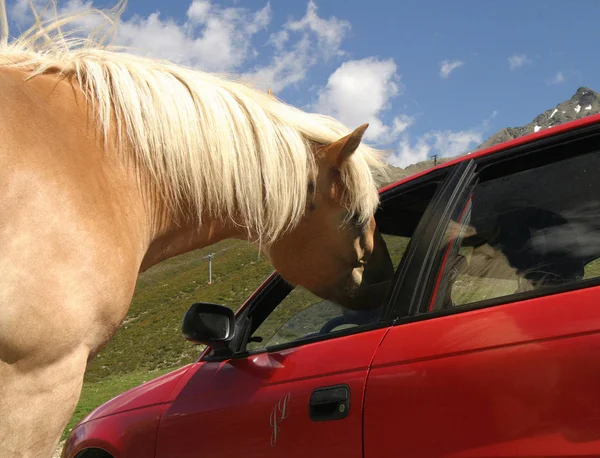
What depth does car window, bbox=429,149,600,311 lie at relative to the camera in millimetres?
1797

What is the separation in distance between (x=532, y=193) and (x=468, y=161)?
29cm

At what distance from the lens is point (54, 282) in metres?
1.70

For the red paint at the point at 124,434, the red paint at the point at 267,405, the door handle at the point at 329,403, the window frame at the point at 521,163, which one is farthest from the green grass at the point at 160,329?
the window frame at the point at 521,163

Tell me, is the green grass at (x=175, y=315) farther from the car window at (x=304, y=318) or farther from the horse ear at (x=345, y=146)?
the horse ear at (x=345, y=146)

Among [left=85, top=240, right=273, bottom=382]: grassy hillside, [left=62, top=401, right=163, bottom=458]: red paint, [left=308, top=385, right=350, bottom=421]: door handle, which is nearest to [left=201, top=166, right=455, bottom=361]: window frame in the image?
[left=308, top=385, right=350, bottom=421]: door handle

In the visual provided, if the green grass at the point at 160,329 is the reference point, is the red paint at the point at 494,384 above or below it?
above

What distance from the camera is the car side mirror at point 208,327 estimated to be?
2422 mm

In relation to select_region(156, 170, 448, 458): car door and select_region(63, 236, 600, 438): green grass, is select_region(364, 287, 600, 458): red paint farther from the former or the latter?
select_region(63, 236, 600, 438): green grass

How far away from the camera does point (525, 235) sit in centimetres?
193

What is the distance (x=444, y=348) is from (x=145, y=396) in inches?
65.2

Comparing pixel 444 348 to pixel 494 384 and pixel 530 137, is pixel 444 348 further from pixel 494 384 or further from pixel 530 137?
pixel 530 137

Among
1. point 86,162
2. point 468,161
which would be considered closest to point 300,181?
point 468,161

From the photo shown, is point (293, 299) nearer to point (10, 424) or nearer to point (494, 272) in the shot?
point (494, 272)

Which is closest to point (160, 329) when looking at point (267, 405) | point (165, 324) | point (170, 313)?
point (165, 324)
